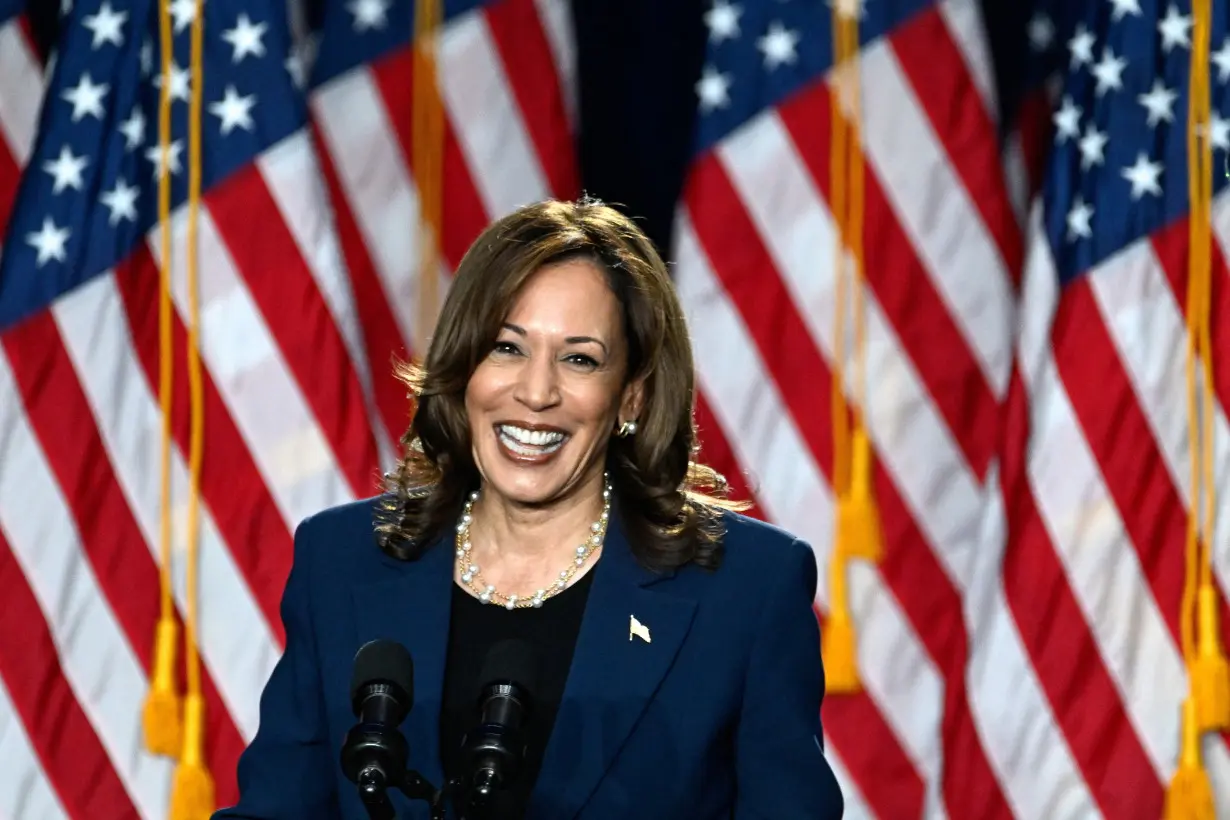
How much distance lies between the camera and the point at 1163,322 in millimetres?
3504

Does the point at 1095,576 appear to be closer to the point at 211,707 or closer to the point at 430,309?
the point at 430,309

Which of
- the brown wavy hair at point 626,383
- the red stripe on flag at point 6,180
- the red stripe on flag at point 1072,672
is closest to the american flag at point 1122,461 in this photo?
the red stripe on flag at point 1072,672

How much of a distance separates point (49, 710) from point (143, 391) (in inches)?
25.5

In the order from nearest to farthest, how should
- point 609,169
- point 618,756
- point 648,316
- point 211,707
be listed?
point 618,756 → point 648,316 → point 211,707 → point 609,169

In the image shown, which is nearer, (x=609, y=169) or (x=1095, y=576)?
(x=1095, y=576)

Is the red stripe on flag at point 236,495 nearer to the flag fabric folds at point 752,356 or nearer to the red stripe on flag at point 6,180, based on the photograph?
the flag fabric folds at point 752,356

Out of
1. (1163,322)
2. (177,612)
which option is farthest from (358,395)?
(1163,322)

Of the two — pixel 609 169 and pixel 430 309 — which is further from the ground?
pixel 609 169

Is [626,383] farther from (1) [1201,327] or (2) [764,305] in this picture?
(1) [1201,327]

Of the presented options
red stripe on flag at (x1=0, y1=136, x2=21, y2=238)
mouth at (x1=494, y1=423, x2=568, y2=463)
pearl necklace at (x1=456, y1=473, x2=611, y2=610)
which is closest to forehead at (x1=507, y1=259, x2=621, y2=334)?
mouth at (x1=494, y1=423, x2=568, y2=463)

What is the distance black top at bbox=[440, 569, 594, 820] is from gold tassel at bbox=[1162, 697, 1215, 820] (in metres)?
1.78

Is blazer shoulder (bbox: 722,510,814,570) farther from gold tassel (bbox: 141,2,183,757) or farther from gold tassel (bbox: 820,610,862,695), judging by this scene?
gold tassel (bbox: 141,2,183,757)

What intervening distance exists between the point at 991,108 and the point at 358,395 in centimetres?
141

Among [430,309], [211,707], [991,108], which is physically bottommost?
[211,707]
